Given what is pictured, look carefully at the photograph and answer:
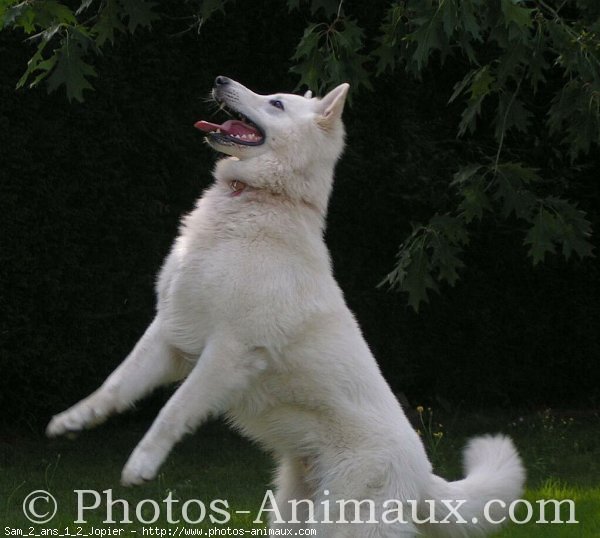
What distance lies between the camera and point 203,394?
13.2ft

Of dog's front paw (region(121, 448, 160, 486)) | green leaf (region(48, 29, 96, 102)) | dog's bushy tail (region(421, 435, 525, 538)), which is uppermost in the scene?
green leaf (region(48, 29, 96, 102))

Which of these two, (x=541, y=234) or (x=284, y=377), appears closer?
(x=284, y=377)

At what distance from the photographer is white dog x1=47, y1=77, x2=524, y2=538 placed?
13.3 ft

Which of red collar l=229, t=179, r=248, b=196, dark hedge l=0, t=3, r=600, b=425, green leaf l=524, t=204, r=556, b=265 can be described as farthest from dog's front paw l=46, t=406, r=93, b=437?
dark hedge l=0, t=3, r=600, b=425

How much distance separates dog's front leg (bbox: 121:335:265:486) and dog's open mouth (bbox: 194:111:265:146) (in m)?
0.84

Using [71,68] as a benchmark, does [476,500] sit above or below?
below

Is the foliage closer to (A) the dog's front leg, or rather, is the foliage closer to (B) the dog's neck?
Answer: (B) the dog's neck

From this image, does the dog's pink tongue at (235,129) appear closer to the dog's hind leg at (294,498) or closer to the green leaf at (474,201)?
the dog's hind leg at (294,498)

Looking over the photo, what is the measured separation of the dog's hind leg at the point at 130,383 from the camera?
410 centimetres

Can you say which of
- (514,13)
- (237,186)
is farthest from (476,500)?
(514,13)

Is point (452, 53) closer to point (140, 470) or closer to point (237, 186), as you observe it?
point (237, 186)
